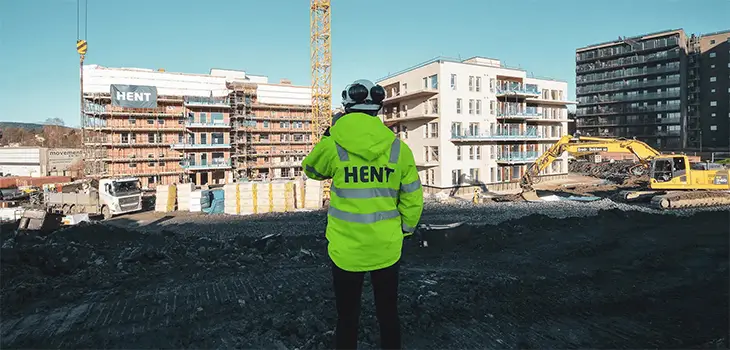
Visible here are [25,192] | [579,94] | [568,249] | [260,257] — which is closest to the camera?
[260,257]

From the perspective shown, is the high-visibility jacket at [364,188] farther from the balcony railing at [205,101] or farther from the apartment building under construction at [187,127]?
the balcony railing at [205,101]

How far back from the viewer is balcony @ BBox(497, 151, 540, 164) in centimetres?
4200

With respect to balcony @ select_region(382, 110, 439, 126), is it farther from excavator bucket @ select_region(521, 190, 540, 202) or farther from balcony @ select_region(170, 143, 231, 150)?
balcony @ select_region(170, 143, 231, 150)

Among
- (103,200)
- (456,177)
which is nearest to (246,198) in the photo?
(103,200)

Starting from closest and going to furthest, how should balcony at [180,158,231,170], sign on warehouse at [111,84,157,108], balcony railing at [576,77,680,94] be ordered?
sign on warehouse at [111,84,157,108] < balcony at [180,158,231,170] < balcony railing at [576,77,680,94]

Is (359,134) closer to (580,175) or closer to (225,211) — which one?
(225,211)

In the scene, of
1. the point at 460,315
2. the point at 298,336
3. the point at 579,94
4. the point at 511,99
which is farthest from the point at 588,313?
the point at 579,94

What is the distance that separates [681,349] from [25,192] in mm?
50533

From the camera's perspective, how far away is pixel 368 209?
303 centimetres

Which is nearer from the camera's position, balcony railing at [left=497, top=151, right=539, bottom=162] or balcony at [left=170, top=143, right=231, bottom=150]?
balcony railing at [left=497, top=151, right=539, bottom=162]

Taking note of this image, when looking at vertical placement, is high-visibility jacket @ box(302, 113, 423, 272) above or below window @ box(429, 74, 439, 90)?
below

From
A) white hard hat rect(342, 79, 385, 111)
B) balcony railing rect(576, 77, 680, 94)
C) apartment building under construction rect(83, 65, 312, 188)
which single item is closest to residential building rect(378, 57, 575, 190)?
apartment building under construction rect(83, 65, 312, 188)

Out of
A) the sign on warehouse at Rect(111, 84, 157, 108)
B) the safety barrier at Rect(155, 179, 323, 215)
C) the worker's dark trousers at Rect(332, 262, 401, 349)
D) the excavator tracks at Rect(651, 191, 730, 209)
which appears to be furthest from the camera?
the sign on warehouse at Rect(111, 84, 157, 108)

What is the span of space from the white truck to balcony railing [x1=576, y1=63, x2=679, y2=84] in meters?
87.0
